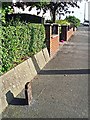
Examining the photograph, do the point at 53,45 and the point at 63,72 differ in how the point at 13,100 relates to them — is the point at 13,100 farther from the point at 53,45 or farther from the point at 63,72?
the point at 53,45

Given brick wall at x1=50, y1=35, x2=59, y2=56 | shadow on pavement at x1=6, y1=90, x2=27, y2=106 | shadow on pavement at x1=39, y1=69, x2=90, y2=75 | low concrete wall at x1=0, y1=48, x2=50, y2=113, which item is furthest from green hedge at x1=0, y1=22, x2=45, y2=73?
brick wall at x1=50, y1=35, x2=59, y2=56

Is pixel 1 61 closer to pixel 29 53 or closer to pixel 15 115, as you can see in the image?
pixel 15 115

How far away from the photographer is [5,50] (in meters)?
6.86

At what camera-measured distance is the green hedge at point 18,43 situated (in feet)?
22.6

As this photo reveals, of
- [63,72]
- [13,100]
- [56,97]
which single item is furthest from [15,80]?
[63,72]

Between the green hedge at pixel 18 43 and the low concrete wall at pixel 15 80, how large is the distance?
0.20 m

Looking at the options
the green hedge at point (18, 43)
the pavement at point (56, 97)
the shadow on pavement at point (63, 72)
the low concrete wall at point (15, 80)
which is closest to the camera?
the pavement at point (56, 97)

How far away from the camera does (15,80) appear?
22.2 ft

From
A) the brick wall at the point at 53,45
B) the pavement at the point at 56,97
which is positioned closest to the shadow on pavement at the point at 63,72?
the pavement at the point at 56,97

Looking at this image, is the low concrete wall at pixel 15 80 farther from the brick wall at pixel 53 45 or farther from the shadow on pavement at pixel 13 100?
the brick wall at pixel 53 45

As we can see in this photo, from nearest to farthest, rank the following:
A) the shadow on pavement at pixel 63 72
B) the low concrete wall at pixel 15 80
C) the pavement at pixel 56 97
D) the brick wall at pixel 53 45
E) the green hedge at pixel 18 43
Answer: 1. the pavement at pixel 56 97
2. the low concrete wall at pixel 15 80
3. the green hedge at pixel 18 43
4. the shadow on pavement at pixel 63 72
5. the brick wall at pixel 53 45

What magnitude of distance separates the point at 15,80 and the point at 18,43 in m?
1.79

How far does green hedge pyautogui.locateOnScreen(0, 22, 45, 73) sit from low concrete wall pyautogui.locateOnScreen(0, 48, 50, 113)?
0.20m

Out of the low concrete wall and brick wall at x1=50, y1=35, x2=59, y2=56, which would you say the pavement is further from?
brick wall at x1=50, y1=35, x2=59, y2=56
